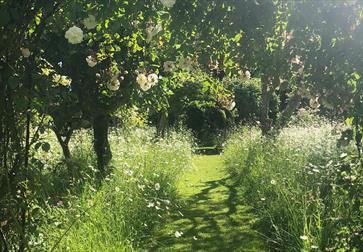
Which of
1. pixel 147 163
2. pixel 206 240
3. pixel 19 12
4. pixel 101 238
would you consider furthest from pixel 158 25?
pixel 147 163

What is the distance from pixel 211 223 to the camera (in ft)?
20.1

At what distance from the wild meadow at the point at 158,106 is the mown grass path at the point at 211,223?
0.11 feet

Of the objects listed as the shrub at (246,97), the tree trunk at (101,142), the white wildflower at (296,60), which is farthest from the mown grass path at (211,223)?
the shrub at (246,97)

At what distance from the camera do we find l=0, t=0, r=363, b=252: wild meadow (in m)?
2.59

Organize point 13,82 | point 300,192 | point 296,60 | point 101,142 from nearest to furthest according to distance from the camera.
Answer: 1. point 13,82
2. point 296,60
3. point 300,192
4. point 101,142

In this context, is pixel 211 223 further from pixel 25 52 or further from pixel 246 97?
pixel 246 97

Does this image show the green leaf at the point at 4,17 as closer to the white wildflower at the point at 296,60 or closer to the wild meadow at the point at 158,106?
the wild meadow at the point at 158,106

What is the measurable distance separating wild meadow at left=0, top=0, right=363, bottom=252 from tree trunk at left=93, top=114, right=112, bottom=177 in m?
0.02

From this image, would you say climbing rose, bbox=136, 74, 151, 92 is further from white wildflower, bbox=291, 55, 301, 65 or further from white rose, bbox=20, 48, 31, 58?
white rose, bbox=20, 48, 31, 58

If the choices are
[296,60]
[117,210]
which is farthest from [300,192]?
[296,60]

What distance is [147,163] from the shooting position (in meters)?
6.90

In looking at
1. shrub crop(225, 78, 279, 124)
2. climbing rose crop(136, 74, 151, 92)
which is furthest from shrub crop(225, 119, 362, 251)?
shrub crop(225, 78, 279, 124)

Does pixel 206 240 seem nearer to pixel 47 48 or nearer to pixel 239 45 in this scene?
pixel 239 45

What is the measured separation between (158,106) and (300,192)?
9.36ft
